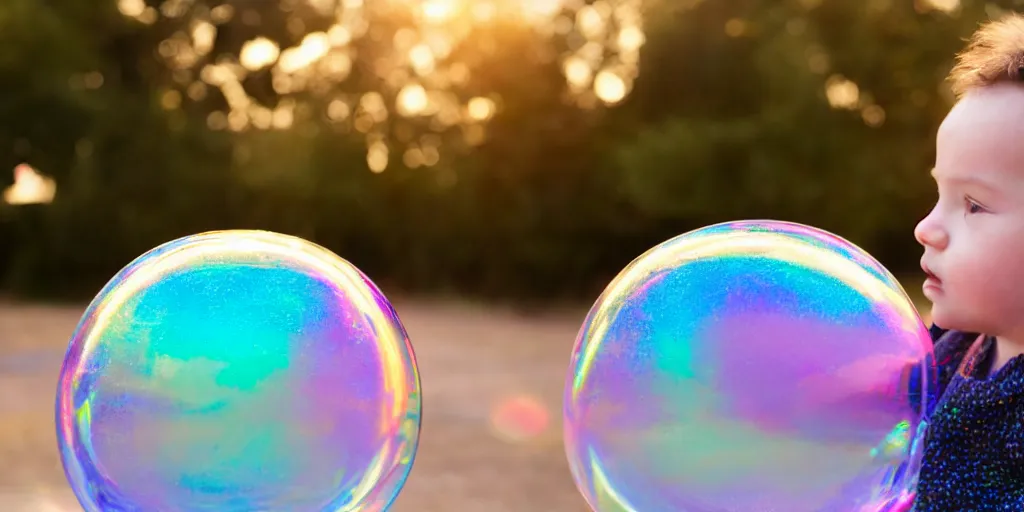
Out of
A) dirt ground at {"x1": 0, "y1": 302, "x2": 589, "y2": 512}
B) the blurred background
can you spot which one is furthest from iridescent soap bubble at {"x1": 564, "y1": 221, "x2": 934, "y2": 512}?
the blurred background

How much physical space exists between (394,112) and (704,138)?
738 centimetres

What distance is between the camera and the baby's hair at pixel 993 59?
2000mm

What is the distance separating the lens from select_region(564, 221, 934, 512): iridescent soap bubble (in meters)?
2.04

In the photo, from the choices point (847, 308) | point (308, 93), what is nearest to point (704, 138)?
point (308, 93)

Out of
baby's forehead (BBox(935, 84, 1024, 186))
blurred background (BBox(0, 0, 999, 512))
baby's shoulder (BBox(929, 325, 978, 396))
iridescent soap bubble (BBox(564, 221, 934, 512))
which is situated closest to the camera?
baby's forehead (BBox(935, 84, 1024, 186))

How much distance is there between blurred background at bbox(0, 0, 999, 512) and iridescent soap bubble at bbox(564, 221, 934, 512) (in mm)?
11212

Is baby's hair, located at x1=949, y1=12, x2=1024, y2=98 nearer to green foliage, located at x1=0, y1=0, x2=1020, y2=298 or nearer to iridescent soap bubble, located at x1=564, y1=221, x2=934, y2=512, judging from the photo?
iridescent soap bubble, located at x1=564, y1=221, x2=934, y2=512

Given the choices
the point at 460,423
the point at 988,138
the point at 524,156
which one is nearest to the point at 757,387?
the point at 988,138

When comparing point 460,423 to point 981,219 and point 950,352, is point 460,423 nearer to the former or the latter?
point 950,352

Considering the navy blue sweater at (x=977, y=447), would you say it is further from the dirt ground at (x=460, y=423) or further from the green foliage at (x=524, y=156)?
the green foliage at (x=524, y=156)

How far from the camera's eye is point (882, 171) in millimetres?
16594

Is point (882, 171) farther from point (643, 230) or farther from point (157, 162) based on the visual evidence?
point (157, 162)

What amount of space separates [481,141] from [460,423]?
11.8 metres

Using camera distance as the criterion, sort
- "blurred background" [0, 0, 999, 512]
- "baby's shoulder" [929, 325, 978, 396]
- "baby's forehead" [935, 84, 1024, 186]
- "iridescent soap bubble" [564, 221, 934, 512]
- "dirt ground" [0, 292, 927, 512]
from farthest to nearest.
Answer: "blurred background" [0, 0, 999, 512]
"dirt ground" [0, 292, 927, 512]
"baby's shoulder" [929, 325, 978, 396]
"iridescent soap bubble" [564, 221, 934, 512]
"baby's forehead" [935, 84, 1024, 186]
